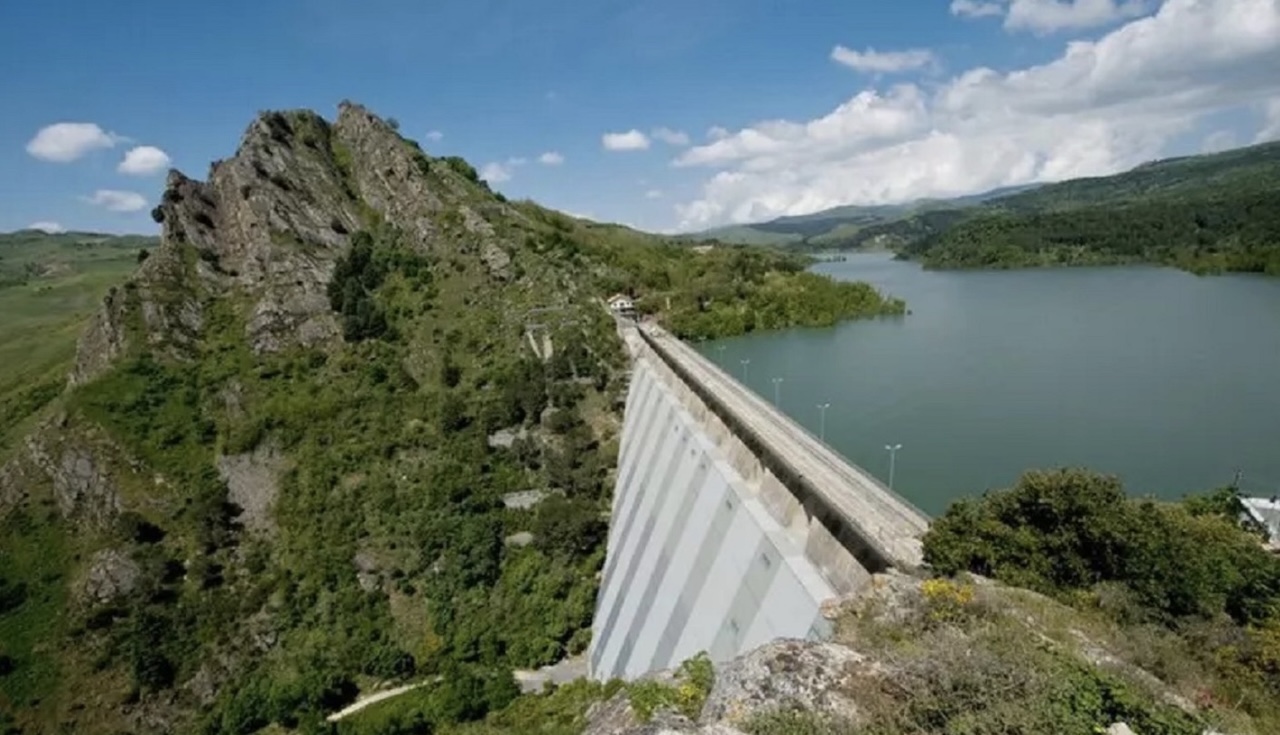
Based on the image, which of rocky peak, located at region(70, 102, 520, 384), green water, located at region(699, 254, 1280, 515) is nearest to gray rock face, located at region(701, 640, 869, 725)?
green water, located at region(699, 254, 1280, 515)

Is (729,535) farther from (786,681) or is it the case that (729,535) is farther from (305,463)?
(305,463)

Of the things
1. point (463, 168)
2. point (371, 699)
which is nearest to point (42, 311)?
point (463, 168)

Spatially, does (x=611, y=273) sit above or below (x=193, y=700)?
above

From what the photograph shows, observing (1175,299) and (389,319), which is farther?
(1175,299)

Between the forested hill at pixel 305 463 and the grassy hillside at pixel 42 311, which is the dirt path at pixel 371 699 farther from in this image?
the grassy hillside at pixel 42 311

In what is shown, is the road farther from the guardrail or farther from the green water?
the green water

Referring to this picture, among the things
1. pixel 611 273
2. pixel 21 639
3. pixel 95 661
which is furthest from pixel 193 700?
pixel 611 273

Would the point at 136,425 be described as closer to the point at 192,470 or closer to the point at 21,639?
the point at 192,470
